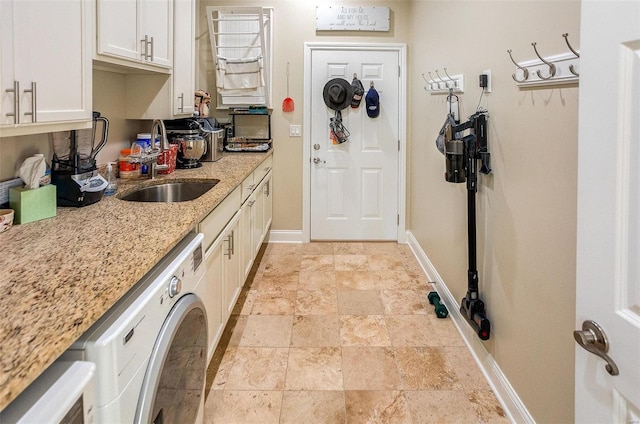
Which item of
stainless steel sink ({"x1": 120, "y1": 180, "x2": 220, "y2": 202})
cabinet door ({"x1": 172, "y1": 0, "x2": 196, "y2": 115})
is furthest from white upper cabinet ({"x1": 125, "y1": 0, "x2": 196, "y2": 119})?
stainless steel sink ({"x1": 120, "y1": 180, "x2": 220, "y2": 202})

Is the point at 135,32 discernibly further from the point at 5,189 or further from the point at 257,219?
the point at 257,219

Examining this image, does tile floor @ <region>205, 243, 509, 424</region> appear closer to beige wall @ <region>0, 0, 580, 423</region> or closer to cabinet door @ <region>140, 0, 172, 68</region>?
beige wall @ <region>0, 0, 580, 423</region>

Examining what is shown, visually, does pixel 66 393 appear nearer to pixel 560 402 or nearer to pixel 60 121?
pixel 60 121

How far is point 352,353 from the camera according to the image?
234 cm

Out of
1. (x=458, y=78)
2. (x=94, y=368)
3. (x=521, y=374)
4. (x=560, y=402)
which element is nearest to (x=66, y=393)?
(x=94, y=368)

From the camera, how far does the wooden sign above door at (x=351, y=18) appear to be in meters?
4.12

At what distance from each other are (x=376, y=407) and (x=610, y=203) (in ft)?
Result: 4.81

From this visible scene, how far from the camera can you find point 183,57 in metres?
2.79

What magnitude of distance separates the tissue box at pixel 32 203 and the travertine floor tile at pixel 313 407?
1.28 meters

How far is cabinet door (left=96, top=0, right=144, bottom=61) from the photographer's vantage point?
70.0 inches

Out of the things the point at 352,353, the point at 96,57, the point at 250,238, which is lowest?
the point at 352,353

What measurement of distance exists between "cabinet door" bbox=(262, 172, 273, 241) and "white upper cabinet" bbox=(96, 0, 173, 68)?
62.4 inches

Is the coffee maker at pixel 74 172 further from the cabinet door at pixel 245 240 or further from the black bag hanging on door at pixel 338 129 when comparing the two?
the black bag hanging on door at pixel 338 129

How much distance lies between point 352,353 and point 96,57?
1919 mm
